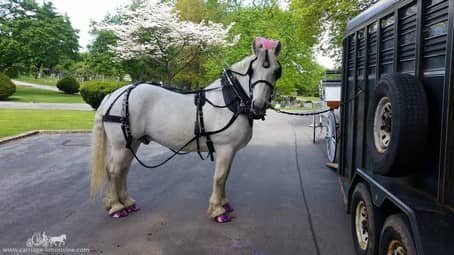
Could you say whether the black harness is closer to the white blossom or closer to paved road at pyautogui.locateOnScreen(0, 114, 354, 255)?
paved road at pyautogui.locateOnScreen(0, 114, 354, 255)

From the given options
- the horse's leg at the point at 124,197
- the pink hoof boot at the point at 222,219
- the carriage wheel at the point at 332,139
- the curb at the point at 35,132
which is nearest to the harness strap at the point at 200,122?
the pink hoof boot at the point at 222,219

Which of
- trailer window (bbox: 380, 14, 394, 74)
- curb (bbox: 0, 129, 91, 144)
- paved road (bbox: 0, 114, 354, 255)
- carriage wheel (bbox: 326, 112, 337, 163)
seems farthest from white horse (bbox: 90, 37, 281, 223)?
curb (bbox: 0, 129, 91, 144)

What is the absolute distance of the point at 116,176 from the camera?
4648 millimetres

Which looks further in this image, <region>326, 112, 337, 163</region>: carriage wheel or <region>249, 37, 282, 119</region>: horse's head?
<region>326, 112, 337, 163</region>: carriage wheel

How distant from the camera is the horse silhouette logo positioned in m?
3.73

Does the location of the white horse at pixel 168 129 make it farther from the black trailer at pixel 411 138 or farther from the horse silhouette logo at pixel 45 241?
the black trailer at pixel 411 138

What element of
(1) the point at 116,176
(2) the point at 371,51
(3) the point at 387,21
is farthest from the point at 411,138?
(1) the point at 116,176

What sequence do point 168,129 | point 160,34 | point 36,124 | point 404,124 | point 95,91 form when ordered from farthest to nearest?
point 160,34
point 95,91
point 36,124
point 168,129
point 404,124

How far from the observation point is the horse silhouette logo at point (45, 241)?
3.73m

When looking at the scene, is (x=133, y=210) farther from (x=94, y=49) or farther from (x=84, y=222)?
(x=94, y=49)

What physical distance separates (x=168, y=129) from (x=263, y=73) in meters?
1.30

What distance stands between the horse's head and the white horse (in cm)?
1

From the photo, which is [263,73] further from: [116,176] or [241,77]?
[116,176]

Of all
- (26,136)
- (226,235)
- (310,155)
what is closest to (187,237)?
(226,235)
